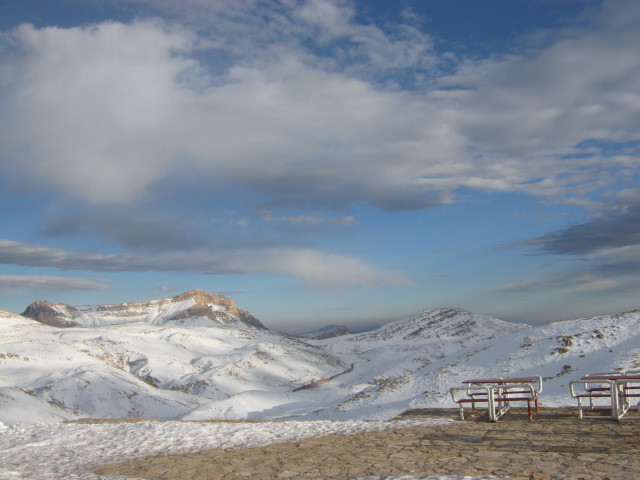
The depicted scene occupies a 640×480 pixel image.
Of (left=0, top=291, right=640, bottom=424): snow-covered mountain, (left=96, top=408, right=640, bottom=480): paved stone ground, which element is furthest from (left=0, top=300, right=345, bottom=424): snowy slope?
(left=96, top=408, right=640, bottom=480): paved stone ground

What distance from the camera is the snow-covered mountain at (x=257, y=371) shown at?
35.8 m

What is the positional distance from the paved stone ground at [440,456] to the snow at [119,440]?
73 centimetres

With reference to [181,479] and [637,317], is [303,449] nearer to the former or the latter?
[181,479]

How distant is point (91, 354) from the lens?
97188 millimetres

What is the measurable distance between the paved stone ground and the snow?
0.73 m

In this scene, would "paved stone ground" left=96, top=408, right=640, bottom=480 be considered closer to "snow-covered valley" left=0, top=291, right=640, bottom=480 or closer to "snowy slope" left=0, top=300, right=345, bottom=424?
"snow-covered valley" left=0, top=291, right=640, bottom=480

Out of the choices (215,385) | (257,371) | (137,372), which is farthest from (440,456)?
(137,372)

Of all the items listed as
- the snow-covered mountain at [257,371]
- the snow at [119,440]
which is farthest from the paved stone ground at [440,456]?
the snow-covered mountain at [257,371]

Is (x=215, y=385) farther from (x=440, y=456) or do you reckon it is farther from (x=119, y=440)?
(x=440, y=456)

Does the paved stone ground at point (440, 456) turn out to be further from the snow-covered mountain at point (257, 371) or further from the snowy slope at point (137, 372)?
the snowy slope at point (137, 372)

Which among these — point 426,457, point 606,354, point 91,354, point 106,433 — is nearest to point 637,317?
point 606,354

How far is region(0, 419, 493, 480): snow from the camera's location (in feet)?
37.7

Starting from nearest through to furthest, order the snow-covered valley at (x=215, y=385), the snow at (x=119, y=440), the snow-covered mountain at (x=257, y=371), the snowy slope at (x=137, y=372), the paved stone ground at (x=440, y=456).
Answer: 1. the paved stone ground at (x=440, y=456)
2. the snow at (x=119, y=440)
3. the snow-covered valley at (x=215, y=385)
4. the snow-covered mountain at (x=257, y=371)
5. the snowy slope at (x=137, y=372)

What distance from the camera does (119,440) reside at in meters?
14.0
